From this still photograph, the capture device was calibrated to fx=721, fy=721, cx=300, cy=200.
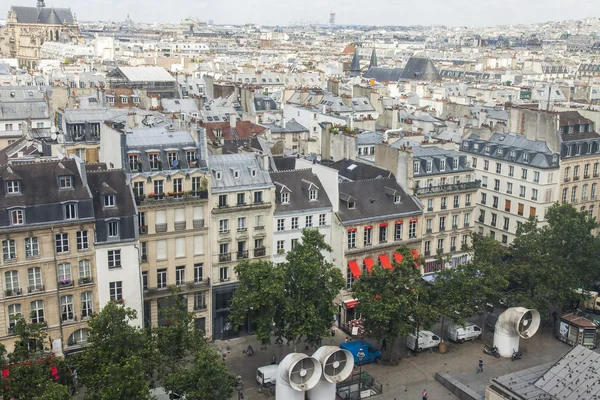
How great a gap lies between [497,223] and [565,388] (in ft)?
120

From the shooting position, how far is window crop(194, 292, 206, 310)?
192 feet

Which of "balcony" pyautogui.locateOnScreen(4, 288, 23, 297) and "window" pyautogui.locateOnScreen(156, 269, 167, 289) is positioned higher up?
"balcony" pyautogui.locateOnScreen(4, 288, 23, 297)

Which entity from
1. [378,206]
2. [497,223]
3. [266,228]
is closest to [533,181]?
[497,223]

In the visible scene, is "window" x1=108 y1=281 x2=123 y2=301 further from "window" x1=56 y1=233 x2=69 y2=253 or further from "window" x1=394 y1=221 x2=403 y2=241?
"window" x1=394 y1=221 x2=403 y2=241

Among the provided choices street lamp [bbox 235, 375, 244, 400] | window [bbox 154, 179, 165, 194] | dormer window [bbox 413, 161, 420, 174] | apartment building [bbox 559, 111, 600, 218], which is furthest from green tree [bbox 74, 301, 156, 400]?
apartment building [bbox 559, 111, 600, 218]

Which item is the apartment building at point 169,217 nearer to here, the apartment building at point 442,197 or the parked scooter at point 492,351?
the apartment building at point 442,197

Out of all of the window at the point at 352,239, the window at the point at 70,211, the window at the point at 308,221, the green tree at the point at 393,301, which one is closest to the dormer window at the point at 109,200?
the window at the point at 70,211

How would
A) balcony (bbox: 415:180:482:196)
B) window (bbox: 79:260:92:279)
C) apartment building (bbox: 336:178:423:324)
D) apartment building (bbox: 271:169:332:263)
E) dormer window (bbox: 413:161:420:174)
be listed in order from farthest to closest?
dormer window (bbox: 413:161:420:174) → balcony (bbox: 415:180:482:196) → apartment building (bbox: 336:178:423:324) → apartment building (bbox: 271:169:332:263) → window (bbox: 79:260:92:279)

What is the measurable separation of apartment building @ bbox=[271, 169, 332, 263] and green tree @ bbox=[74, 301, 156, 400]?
18.9 metres

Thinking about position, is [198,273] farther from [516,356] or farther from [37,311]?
[516,356]

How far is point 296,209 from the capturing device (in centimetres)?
6138

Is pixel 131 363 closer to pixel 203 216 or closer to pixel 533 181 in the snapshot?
pixel 203 216

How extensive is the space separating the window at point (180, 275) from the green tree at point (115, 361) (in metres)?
12.8

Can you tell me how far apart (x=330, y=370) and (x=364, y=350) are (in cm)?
892
